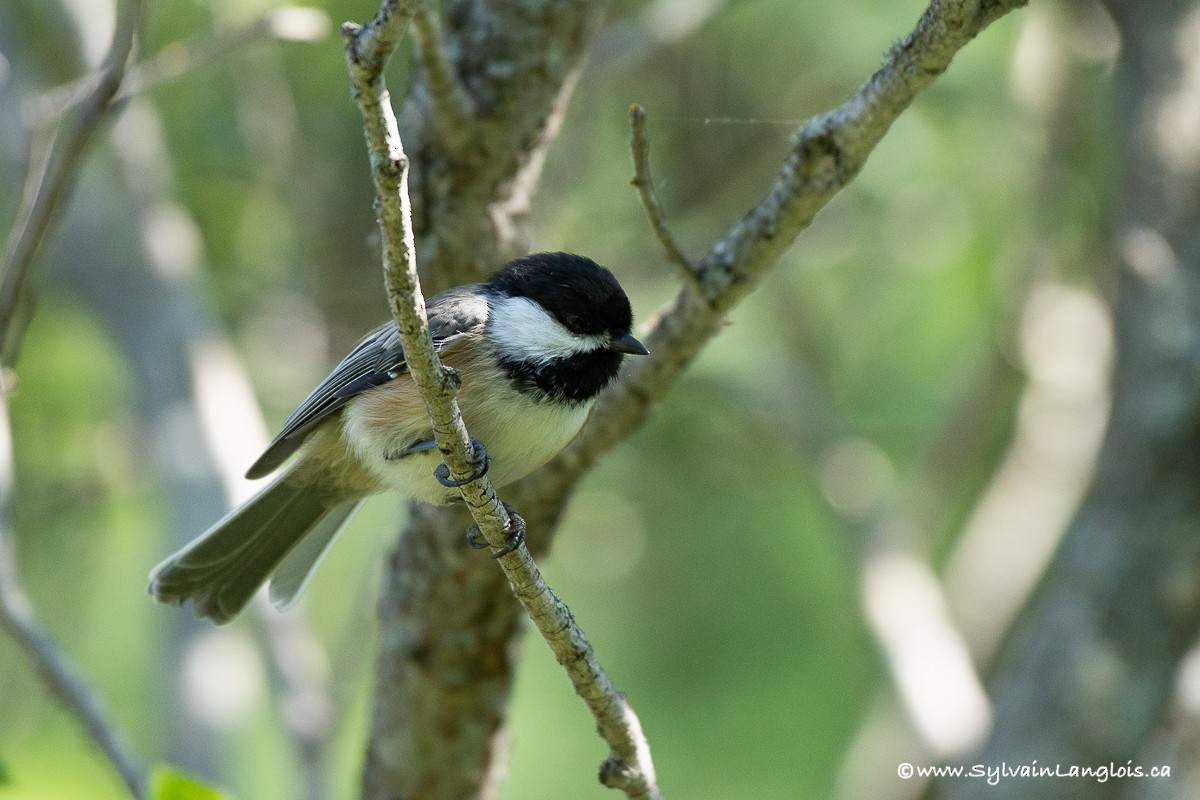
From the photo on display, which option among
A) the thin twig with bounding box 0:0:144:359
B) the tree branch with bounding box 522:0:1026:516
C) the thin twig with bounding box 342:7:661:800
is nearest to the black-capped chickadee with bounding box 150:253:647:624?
the tree branch with bounding box 522:0:1026:516

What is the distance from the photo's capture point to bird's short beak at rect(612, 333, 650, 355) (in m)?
3.04

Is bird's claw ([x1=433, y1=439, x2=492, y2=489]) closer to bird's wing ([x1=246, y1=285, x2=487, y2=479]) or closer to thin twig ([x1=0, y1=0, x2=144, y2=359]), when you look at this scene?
bird's wing ([x1=246, y1=285, x2=487, y2=479])

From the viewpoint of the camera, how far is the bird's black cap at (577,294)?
10.1 ft

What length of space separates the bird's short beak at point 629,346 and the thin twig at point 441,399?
0.75m

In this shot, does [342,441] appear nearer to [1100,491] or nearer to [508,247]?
[508,247]

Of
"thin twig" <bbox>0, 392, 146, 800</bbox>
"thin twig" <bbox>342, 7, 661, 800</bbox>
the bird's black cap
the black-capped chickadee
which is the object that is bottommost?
"thin twig" <bbox>0, 392, 146, 800</bbox>

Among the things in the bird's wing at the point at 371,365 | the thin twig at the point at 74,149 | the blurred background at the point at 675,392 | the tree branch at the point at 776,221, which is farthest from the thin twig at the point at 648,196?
the blurred background at the point at 675,392

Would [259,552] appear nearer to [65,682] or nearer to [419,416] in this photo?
[65,682]

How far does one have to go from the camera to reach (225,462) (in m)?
4.76

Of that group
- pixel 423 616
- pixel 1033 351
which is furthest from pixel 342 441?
pixel 1033 351

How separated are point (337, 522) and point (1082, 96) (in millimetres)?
4174

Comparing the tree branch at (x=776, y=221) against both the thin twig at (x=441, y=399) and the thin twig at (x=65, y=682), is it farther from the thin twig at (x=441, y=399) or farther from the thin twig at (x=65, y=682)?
the thin twig at (x=65, y=682)

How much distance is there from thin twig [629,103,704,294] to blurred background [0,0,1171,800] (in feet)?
7.00

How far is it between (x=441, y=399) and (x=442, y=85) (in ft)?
3.98
